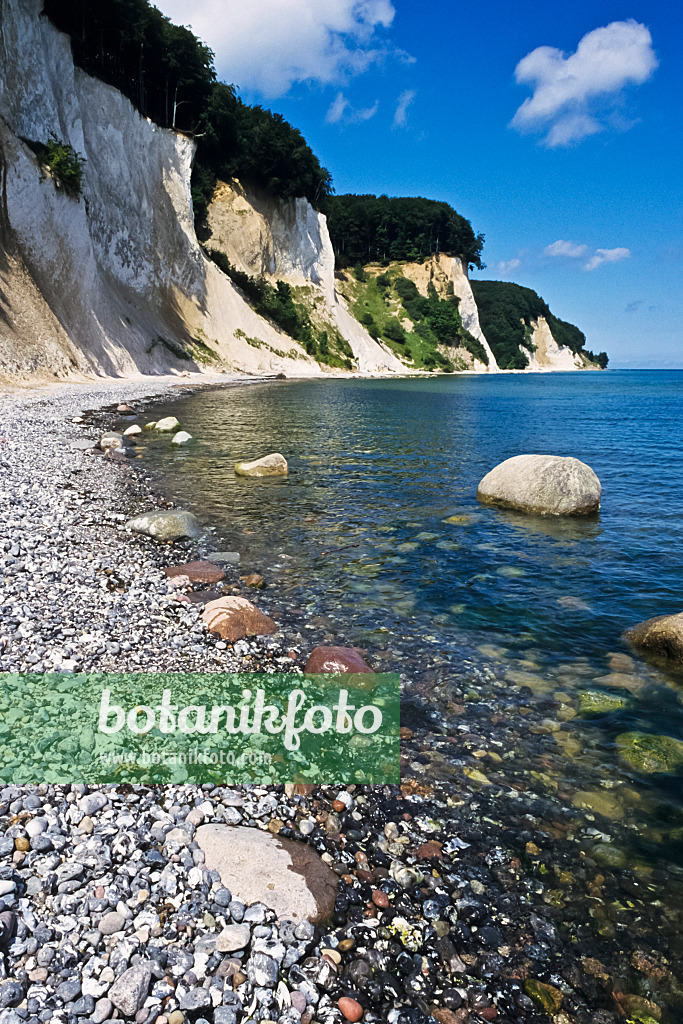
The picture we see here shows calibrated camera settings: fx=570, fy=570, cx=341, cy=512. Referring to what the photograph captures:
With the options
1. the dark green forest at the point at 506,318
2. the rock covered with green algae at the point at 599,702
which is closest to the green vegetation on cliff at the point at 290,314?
the rock covered with green algae at the point at 599,702

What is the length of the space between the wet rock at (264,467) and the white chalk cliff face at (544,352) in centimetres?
14791

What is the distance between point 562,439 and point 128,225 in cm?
3898

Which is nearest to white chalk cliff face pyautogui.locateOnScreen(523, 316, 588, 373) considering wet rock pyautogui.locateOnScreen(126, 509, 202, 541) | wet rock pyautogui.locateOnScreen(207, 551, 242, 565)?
wet rock pyautogui.locateOnScreen(126, 509, 202, 541)

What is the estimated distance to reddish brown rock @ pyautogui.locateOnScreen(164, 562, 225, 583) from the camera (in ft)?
26.2

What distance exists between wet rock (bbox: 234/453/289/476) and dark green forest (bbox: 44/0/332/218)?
40363 millimetres

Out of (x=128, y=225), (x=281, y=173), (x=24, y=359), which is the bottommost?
(x=24, y=359)

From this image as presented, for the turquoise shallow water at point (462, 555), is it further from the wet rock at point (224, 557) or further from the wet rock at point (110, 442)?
the wet rock at point (110, 442)

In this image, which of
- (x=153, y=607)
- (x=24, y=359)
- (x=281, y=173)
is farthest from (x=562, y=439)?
(x=281, y=173)

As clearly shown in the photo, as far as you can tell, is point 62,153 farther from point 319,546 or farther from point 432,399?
point 319,546

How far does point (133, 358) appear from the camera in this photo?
1590 inches

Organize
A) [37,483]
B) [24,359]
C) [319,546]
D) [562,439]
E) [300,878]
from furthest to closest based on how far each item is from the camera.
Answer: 1. [24,359]
2. [562,439]
3. [37,483]
4. [319,546]
5. [300,878]

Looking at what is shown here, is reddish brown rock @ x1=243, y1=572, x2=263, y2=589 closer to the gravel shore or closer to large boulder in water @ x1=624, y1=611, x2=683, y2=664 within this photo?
the gravel shore

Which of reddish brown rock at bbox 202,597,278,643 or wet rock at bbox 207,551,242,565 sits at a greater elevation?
reddish brown rock at bbox 202,597,278,643

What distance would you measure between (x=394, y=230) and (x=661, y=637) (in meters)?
115
